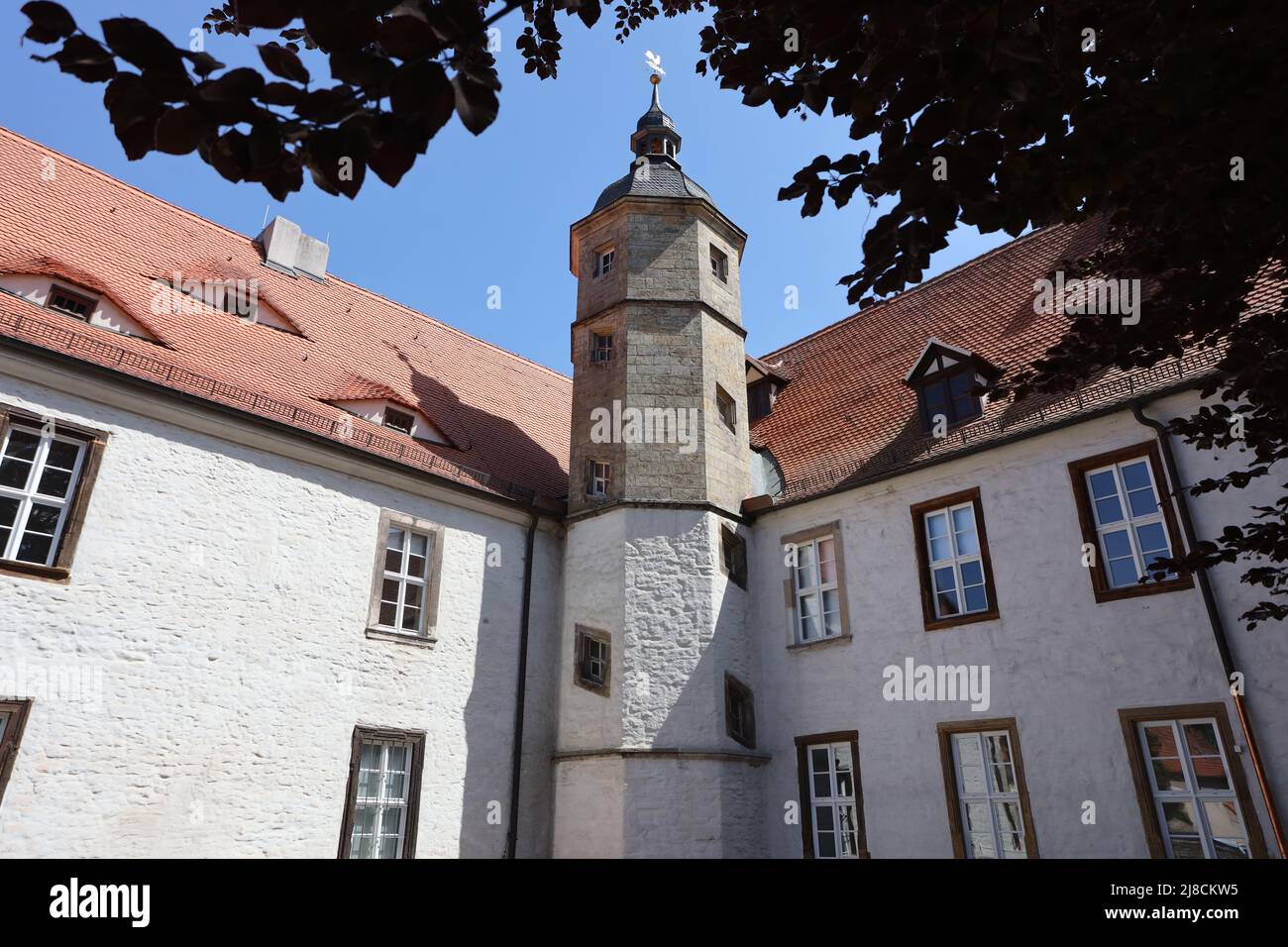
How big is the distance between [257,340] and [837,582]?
384 inches

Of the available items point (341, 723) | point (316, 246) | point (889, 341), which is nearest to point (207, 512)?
point (341, 723)

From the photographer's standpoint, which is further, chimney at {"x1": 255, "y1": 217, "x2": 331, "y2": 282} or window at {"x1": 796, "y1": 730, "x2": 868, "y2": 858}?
chimney at {"x1": 255, "y1": 217, "x2": 331, "y2": 282}

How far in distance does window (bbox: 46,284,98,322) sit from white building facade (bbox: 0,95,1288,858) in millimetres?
55

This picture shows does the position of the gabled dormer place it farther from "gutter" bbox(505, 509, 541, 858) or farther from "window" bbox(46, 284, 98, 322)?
"window" bbox(46, 284, 98, 322)

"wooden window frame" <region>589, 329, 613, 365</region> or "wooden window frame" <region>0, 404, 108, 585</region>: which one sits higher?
"wooden window frame" <region>589, 329, 613, 365</region>

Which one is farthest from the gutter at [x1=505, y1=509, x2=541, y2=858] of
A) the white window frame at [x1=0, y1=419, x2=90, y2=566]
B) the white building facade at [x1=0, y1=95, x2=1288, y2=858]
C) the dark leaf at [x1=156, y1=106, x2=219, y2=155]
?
the dark leaf at [x1=156, y1=106, x2=219, y2=155]

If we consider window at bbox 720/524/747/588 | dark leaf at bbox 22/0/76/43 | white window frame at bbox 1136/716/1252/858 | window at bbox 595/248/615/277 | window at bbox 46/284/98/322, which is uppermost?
window at bbox 595/248/615/277

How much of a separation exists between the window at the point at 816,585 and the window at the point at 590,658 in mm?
2979

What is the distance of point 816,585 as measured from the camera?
43.5ft

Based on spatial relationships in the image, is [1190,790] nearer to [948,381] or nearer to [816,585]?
[816,585]

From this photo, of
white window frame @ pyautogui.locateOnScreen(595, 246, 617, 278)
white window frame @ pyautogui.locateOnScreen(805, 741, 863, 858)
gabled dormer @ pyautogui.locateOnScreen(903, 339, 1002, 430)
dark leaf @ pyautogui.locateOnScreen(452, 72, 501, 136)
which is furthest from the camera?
white window frame @ pyautogui.locateOnScreen(595, 246, 617, 278)

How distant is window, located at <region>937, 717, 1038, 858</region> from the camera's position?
10.1m

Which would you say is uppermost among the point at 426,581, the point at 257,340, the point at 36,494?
the point at 257,340

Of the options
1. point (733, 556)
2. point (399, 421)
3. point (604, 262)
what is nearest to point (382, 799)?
point (399, 421)
